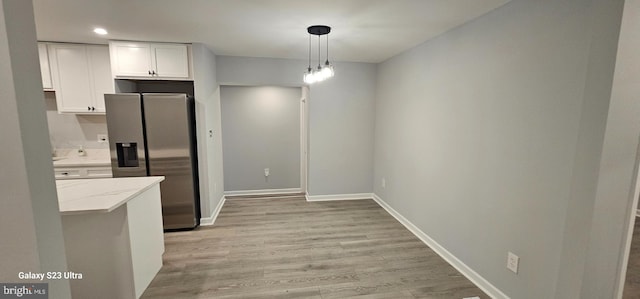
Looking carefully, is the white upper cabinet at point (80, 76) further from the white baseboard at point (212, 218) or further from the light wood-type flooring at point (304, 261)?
the light wood-type flooring at point (304, 261)

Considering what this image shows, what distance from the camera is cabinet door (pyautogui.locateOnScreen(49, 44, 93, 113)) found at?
324 cm

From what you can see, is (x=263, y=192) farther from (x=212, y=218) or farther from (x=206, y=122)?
(x=206, y=122)

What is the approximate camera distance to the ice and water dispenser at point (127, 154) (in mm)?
3113

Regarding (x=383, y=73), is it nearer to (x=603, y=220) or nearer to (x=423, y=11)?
(x=423, y=11)

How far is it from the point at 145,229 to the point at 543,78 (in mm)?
3245

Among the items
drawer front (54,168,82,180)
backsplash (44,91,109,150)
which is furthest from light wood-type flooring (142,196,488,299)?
backsplash (44,91,109,150)

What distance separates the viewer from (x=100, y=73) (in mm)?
3359

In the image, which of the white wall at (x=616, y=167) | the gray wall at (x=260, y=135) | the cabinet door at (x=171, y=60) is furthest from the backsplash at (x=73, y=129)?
the white wall at (x=616, y=167)

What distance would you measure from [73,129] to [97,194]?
2.66 m

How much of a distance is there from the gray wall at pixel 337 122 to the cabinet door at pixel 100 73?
5.43 ft

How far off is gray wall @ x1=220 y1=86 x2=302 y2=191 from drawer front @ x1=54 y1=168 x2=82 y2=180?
2.08 m

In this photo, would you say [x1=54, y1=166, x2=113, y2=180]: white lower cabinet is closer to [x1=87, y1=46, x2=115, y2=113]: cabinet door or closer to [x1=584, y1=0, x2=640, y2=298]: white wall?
[x1=87, y1=46, x2=115, y2=113]: cabinet door

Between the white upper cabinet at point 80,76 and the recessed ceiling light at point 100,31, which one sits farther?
the white upper cabinet at point 80,76

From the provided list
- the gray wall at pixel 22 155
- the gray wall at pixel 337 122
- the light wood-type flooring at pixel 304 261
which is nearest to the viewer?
the gray wall at pixel 22 155
